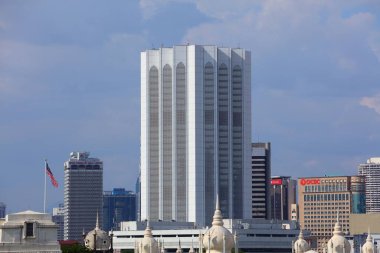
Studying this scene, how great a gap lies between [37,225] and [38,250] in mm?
2212

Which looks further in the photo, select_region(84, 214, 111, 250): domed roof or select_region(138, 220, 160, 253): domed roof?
select_region(84, 214, 111, 250): domed roof

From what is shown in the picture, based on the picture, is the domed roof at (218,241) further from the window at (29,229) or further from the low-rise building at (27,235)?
Answer: the window at (29,229)

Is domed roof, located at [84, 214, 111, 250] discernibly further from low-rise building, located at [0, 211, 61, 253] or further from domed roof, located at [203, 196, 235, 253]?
domed roof, located at [203, 196, 235, 253]

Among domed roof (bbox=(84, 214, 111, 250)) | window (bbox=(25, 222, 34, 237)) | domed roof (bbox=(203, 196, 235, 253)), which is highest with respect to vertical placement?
domed roof (bbox=(84, 214, 111, 250))

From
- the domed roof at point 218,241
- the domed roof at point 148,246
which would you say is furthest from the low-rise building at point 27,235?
the domed roof at point 218,241

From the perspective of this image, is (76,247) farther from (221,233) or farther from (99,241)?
(221,233)

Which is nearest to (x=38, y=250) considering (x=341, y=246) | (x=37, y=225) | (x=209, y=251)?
(x=37, y=225)

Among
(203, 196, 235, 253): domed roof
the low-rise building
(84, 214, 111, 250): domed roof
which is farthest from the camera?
(84, 214, 111, 250): domed roof

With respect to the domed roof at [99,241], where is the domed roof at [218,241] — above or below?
below

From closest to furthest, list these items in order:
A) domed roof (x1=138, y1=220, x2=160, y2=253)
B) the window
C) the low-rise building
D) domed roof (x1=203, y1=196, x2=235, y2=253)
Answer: domed roof (x1=203, y1=196, x2=235, y2=253), the low-rise building, the window, domed roof (x1=138, y1=220, x2=160, y2=253)

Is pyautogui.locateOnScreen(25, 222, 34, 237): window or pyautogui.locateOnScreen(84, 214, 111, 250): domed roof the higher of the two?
pyautogui.locateOnScreen(84, 214, 111, 250): domed roof

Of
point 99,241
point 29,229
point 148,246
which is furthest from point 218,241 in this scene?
point 99,241

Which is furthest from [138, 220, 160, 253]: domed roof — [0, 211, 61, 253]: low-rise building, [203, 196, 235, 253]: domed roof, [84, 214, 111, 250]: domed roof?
[84, 214, 111, 250]: domed roof

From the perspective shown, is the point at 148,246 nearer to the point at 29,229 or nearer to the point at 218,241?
the point at 29,229
